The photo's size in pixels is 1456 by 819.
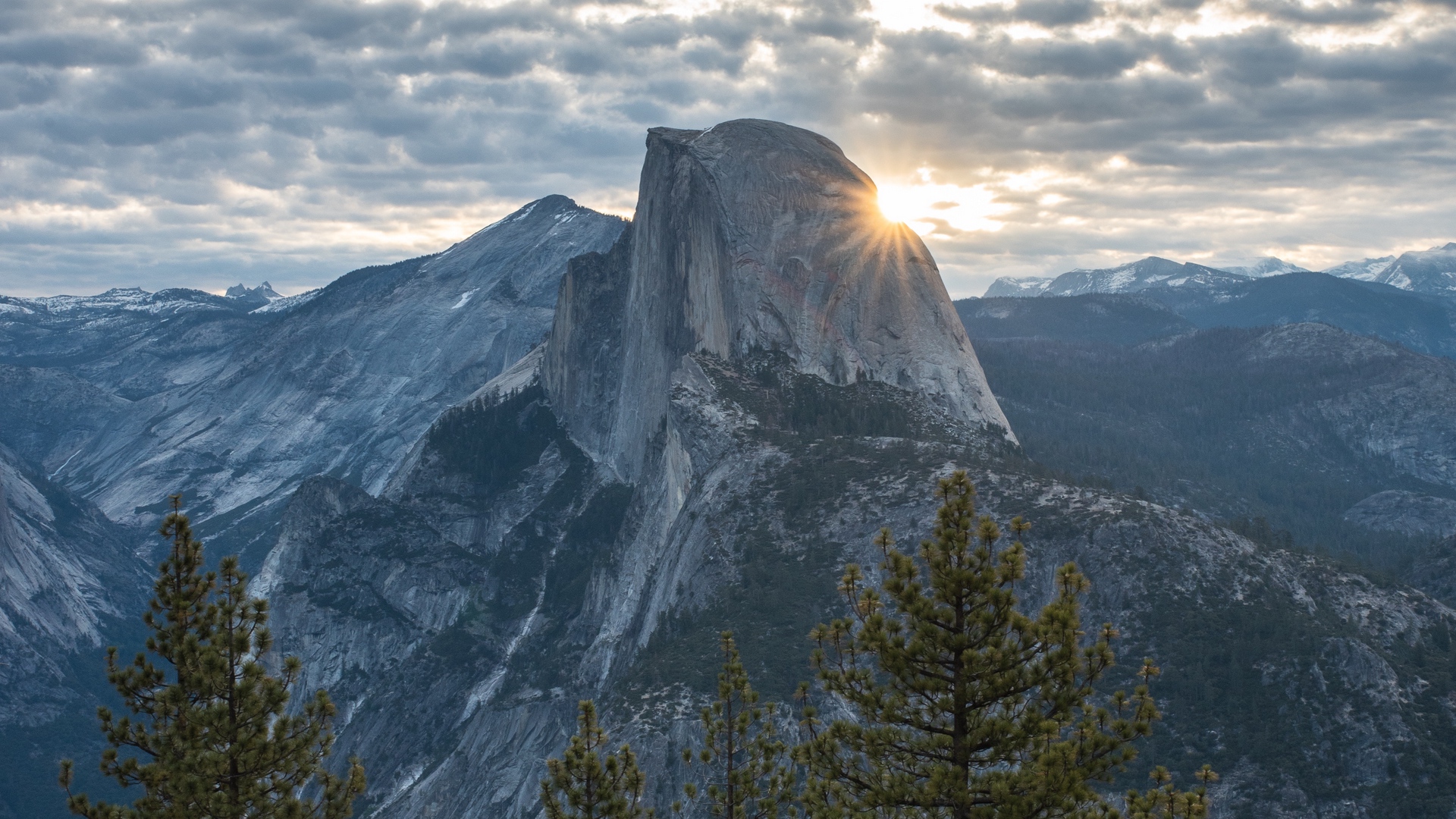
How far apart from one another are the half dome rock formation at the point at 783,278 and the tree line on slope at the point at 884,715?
126m

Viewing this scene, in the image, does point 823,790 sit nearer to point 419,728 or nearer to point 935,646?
point 935,646

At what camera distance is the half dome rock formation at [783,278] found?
528ft

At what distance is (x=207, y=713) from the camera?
101 ft

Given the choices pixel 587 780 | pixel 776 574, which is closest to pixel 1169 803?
pixel 587 780

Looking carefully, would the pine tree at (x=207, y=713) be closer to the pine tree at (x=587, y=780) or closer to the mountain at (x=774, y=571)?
the pine tree at (x=587, y=780)

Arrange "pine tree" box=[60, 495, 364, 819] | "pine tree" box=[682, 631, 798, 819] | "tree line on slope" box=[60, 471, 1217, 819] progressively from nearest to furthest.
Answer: "tree line on slope" box=[60, 471, 1217, 819], "pine tree" box=[60, 495, 364, 819], "pine tree" box=[682, 631, 798, 819]

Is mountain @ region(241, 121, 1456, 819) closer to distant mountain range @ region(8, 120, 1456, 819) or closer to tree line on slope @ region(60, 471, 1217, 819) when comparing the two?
distant mountain range @ region(8, 120, 1456, 819)

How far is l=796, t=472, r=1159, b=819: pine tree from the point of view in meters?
27.4

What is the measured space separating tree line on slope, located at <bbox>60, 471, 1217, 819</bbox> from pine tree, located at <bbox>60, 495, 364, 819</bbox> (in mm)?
52

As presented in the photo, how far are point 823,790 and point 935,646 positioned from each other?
21.2 feet

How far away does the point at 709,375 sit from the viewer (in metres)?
154

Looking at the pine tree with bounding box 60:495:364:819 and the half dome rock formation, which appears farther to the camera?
the half dome rock formation

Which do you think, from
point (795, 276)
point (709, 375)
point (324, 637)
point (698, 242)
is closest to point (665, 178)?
point (698, 242)

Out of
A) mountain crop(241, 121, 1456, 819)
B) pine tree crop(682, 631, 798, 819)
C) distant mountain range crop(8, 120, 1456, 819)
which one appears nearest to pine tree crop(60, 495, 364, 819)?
pine tree crop(682, 631, 798, 819)
